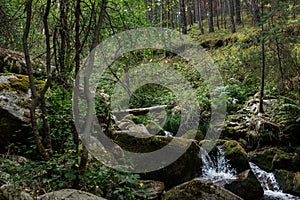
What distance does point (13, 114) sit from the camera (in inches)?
170

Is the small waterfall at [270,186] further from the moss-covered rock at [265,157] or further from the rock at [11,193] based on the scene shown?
the rock at [11,193]

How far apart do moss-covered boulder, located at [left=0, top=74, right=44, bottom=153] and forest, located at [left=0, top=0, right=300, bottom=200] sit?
0.05 feet

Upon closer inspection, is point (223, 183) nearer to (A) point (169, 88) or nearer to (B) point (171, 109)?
(B) point (171, 109)

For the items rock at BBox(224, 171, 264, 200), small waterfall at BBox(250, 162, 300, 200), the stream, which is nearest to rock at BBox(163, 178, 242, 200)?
rock at BBox(224, 171, 264, 200)

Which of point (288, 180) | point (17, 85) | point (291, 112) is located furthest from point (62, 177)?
point (291, 112)

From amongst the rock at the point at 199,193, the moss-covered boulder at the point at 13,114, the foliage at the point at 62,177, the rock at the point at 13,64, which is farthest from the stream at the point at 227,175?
the rock at the point at 13,64

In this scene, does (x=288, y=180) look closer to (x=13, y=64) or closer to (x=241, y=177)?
(x=241, y=177)

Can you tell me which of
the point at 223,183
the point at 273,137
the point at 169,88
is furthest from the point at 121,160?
the point at 169,88

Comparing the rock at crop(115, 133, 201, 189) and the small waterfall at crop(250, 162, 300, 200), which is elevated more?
the rock at crop(115, 133, 201, 189)

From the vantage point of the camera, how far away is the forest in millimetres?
3207

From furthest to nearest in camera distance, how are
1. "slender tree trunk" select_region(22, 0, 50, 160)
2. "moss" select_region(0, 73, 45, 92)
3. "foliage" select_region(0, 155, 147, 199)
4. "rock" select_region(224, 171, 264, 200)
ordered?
"rock" select_region(224, 171, 264, 200) → "moss" select_region(0, 73, 45, 92) → "slender tree trunk" select_region(22, 0, 50, 160) → "foliage" select_region(0, 155, 147, 199)

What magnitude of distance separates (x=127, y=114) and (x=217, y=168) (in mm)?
3418

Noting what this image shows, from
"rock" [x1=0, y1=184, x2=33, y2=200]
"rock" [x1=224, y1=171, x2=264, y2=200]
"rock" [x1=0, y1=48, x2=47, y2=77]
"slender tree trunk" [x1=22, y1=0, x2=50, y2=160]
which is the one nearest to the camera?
"rock" [x1=0, y1=184, x2=33, y2=200]

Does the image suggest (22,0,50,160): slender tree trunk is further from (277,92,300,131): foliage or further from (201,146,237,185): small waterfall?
(277,92,300,131): foliage
